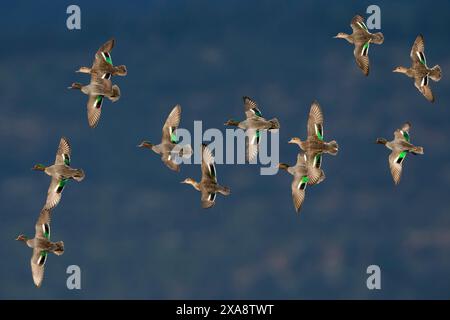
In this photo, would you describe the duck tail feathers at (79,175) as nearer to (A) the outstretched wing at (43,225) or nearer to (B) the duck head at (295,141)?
(A) the outstretched wing at (43,225)

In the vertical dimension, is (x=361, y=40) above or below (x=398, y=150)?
above

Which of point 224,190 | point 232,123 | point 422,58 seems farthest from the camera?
point 232,123

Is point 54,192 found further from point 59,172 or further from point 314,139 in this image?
point 314,139

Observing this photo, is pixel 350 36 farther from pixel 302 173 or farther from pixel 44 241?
pixel 44 241

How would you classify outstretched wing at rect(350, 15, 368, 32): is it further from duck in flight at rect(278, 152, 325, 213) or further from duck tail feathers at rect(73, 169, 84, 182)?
duck tail feathers at rect(73, 169, 84, 182)

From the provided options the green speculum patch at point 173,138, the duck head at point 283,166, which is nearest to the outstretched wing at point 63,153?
the green speculum patch at point 173,138

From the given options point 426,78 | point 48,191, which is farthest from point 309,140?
point 48,191

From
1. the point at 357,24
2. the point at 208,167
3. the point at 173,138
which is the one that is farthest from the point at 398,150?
the point at 173,138
